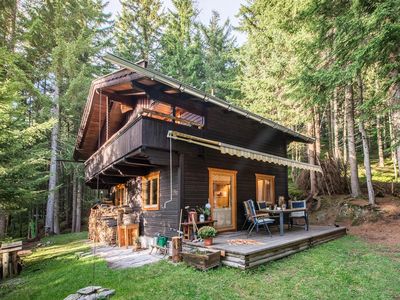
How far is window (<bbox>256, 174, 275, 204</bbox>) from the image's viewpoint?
10680 mm

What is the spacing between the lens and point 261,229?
9773 millimetres

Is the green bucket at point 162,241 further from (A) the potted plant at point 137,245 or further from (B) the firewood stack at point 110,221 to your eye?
(B) the firewood stack at point 110,221

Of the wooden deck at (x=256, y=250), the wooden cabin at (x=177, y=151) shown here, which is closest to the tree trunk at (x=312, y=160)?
the wooden cabin at (x=177, y=151)

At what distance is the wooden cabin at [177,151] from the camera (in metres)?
7.24

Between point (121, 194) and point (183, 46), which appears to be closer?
point (121, 194)

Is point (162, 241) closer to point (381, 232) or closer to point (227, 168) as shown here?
point (227, 168)

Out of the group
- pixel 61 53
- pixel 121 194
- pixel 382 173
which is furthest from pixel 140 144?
pixel 382 173

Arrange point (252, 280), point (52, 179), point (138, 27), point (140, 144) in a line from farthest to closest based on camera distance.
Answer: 1. point (138, 27)
2. point (52, 179)
3. point (140, 144)
4. point (252, 280)

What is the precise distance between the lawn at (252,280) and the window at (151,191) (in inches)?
96.7

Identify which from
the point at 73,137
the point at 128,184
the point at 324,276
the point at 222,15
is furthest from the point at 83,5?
the point at 324,276

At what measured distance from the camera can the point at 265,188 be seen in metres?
11.1

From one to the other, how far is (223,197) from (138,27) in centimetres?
1740

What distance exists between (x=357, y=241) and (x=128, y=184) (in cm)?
911

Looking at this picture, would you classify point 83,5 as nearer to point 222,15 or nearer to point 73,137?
point 73,137
